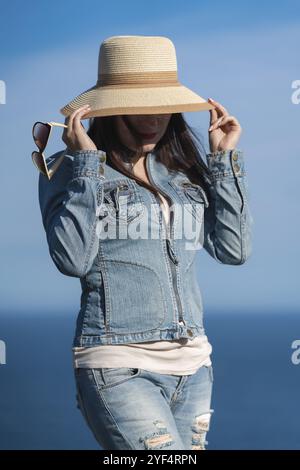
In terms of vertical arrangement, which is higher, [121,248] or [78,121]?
[78,121]

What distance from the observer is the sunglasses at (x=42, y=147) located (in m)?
3.96

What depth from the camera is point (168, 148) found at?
13.6ft

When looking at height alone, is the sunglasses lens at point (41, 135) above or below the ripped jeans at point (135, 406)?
above

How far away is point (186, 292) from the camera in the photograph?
3973mm

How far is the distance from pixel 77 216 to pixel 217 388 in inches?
341

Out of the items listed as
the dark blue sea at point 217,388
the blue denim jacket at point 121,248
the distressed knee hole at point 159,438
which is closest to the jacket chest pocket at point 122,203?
the blue denim jacket at point 121,248

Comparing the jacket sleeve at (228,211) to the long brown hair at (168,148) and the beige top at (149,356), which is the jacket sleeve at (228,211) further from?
the beige top at (149,356)

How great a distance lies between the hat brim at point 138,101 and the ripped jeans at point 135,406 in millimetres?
713

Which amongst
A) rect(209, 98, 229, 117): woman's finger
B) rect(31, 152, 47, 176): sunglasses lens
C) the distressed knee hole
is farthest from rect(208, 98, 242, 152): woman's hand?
the distressed knee hole

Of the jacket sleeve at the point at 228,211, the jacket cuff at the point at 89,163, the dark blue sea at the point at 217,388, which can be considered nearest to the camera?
the jacket cuff at the point at 89,163

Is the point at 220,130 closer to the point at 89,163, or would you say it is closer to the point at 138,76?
the point at 138,76

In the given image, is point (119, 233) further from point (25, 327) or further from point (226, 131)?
point (25, 327)

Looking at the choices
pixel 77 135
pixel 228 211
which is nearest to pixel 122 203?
pixel 77 135

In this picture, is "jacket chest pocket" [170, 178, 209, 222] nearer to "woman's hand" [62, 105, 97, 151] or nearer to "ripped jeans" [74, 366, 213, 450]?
"woman's hand" [62, 105, 97, 151]
